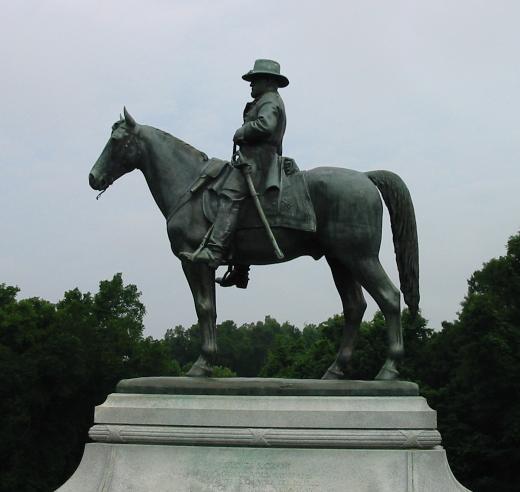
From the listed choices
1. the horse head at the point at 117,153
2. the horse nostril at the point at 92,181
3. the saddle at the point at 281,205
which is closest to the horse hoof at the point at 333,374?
the saddle at the point at 281,205

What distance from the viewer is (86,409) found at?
38.2 meters

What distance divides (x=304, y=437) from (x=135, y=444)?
1.90 meters

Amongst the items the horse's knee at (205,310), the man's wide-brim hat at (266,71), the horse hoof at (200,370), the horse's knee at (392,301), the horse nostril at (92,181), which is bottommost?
the horse hoof at (200,370)

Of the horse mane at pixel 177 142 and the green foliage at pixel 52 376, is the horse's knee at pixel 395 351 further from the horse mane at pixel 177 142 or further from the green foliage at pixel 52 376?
the green foliage at pixel 52 376

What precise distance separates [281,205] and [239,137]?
1008 millimetres

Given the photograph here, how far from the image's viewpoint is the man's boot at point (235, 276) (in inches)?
438

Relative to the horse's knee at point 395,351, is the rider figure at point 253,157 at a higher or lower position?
higher

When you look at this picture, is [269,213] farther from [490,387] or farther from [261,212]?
[490,387]

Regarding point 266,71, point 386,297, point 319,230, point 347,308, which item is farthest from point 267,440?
point 266,71

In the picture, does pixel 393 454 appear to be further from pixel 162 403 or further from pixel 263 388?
pixel 162 403

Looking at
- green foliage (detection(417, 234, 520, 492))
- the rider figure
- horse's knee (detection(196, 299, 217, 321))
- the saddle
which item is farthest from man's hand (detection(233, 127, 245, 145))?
green foliage (detection(417, 234, 520, 492))

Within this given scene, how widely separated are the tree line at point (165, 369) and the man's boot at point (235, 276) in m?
20.9

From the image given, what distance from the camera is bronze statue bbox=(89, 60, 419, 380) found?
10328 mm

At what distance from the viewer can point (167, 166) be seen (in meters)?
11.1
